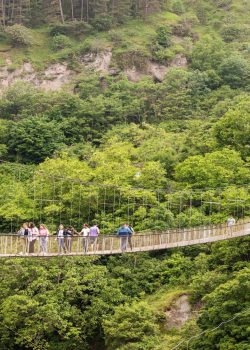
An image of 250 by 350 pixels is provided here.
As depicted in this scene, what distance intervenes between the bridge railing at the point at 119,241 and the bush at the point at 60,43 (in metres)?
36.9

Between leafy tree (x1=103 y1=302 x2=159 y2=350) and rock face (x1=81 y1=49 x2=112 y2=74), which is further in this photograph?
rock face (x1=81 y1=49 x2=112 y2=74)

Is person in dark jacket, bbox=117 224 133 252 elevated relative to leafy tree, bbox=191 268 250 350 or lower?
elevated

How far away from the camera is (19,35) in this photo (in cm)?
6238

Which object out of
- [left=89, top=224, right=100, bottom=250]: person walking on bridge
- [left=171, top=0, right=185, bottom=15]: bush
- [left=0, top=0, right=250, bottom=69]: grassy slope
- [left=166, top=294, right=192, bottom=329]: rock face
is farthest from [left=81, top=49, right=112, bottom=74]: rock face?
[left=89, top=224, right=100, bottom=250]: person walking on bridge

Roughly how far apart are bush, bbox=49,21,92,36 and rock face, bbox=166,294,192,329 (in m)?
35.9

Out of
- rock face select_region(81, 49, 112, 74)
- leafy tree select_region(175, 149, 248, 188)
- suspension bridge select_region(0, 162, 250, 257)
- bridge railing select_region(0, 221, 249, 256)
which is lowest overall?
suspension bridge select_region(0, 162, 250, 257)

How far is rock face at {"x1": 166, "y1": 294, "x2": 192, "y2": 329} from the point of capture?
106ft

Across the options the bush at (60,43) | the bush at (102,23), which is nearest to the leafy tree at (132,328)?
the bush at (60,43)

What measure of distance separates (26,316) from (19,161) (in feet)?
66.5

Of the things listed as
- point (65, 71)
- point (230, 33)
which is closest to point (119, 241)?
point (65, 71)

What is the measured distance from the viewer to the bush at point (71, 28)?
214 feet

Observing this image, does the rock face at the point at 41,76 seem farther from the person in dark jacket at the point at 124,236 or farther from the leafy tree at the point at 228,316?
the person in dark jacket at the point at 124,236

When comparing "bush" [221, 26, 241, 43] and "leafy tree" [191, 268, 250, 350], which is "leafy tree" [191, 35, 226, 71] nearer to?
"bush" [221, 26, 241, 43]

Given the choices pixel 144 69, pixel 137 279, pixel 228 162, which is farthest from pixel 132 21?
pixel 137 279
